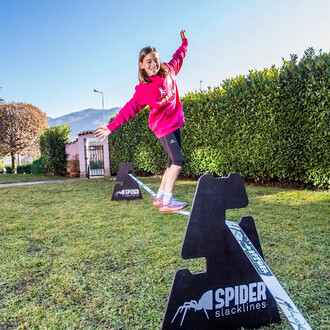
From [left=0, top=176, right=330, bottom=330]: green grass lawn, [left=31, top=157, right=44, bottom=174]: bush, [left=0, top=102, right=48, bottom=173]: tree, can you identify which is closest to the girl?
[left=0, top=176, right=330, bottom=330]: green grass lawn

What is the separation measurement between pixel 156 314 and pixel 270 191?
14.8 feet

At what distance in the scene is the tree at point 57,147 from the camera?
13398 mm

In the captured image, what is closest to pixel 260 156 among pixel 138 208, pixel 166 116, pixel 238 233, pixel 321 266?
pixel 138 208

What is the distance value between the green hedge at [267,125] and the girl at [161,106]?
3.37 meters

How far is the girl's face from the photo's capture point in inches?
98.6

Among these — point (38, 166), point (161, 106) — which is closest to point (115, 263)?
point (161, 106)

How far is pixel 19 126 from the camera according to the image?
1905 cm

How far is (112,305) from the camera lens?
1.50m

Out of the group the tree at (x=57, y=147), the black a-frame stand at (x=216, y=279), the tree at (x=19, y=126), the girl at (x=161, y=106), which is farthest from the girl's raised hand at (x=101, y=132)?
the tree at (x=19, y=126)

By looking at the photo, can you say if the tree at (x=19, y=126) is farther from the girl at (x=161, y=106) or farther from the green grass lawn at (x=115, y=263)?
the girl at (x=161, y=106)

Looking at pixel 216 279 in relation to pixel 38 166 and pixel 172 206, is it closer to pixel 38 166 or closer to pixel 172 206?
pixel 172 206

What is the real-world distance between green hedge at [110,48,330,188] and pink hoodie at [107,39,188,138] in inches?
132

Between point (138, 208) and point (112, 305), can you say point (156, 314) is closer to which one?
point (112, 305)

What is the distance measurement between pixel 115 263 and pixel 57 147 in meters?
12.4
